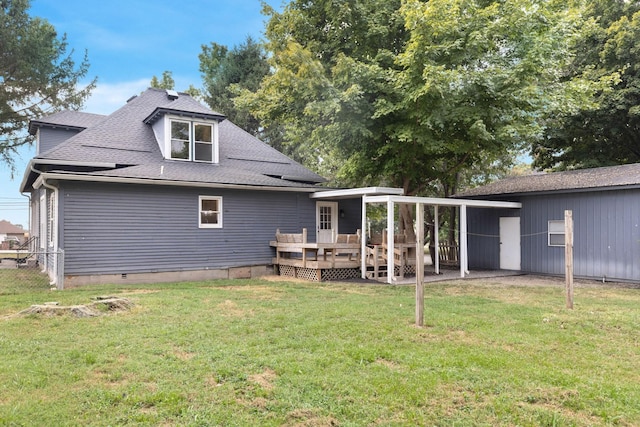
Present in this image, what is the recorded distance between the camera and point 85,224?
9.91 meters

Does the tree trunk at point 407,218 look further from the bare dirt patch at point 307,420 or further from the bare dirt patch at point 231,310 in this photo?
the bare dirt patch at point 307,420

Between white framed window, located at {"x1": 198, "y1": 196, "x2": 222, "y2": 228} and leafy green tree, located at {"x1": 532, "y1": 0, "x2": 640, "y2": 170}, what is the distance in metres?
13.6

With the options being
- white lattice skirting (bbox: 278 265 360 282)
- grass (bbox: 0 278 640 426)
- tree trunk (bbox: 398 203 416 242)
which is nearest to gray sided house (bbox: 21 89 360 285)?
white lattice skirting (bbox: 278 265 360 282)

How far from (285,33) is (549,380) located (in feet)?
44.3

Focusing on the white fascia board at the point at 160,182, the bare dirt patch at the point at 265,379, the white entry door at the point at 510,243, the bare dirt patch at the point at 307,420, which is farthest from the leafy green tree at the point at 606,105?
the bare dirt patch at the point at 307,420

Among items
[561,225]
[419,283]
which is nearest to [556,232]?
[561,225]

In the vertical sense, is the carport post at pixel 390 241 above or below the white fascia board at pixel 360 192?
below

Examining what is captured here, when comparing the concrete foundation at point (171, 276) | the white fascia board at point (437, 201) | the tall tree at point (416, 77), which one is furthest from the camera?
the tall tree at point (416, 77)

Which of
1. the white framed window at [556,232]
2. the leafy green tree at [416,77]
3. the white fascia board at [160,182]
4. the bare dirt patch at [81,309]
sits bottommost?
the bare dirt patch at [81,309]

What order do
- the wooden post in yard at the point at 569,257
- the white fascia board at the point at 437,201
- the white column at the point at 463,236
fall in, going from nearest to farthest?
the wooden post in yard at the point at 569,257 < the white fascia board at the point at 437,201 < the white column at the point at 463,236

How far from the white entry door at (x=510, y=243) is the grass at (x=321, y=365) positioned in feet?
21.8

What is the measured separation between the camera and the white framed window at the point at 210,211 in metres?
11.6

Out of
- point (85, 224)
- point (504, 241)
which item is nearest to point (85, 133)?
point (85, 224)

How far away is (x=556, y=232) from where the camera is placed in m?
12.8
